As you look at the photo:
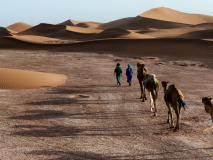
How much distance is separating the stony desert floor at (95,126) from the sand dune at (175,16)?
109399mm

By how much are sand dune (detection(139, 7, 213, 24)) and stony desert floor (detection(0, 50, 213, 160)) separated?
359 ft

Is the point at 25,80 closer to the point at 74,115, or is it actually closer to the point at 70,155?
the point at 74,115

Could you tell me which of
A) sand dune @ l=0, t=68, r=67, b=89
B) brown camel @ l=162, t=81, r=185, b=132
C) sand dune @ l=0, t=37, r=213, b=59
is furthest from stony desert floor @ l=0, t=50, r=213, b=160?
sand dune @ l=0, t=37, r=213, b=59

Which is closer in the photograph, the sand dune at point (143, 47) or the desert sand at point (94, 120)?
A: the desert sand at point (94, 120)

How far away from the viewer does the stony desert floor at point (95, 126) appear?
7629mm

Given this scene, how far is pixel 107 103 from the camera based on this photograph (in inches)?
518

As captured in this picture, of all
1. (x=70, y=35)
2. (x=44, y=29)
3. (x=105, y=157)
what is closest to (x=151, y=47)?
(x=105, y=157)

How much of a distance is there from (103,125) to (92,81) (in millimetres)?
9226

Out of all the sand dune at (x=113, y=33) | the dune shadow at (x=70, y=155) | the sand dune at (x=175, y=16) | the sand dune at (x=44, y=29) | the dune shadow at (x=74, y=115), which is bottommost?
the dune shadow at (x=70, y=155)

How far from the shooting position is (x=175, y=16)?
12744 centimetres

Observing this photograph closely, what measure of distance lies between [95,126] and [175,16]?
412ft

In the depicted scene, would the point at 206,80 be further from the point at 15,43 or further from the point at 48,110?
the point at 15,43

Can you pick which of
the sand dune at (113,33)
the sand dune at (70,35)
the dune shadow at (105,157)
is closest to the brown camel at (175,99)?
the dune shadow at (105,157)

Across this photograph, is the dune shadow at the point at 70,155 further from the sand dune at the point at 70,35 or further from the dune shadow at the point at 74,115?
the sand dune at the point at 70,35
